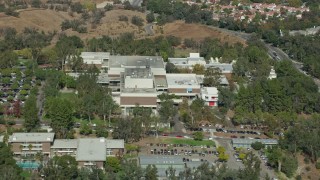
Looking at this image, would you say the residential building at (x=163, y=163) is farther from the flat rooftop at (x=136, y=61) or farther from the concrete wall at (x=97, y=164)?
the flat rooftop at (x=136, y=61)

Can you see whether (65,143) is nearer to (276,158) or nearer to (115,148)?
(115,148)

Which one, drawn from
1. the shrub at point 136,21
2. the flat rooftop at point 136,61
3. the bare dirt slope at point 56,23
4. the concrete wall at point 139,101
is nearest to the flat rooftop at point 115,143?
the concrete wall at point 139,101

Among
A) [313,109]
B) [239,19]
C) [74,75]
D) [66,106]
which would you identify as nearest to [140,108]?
[66,106]

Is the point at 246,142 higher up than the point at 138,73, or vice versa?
the point at 138,73

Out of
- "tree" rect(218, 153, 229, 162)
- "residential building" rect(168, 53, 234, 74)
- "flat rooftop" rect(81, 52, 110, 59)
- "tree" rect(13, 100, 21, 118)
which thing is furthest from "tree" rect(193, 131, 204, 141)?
"flat rooftop" rect(81, 52, 110, 59)

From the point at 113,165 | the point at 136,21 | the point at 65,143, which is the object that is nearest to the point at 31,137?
the point at 65,143

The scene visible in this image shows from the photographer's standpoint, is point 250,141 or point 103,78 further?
point 103,78

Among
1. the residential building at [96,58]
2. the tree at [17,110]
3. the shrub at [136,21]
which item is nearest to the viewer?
the tree at [17,110]
